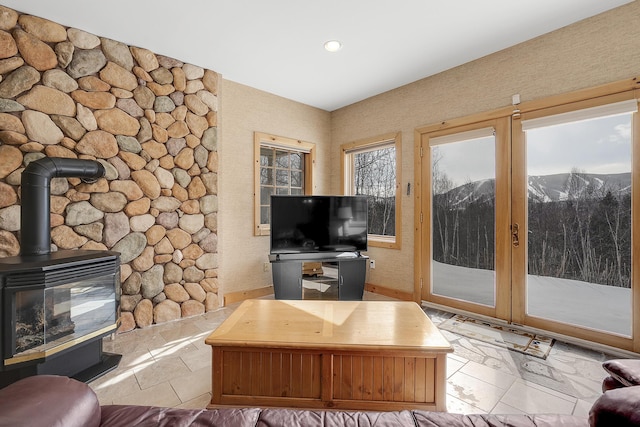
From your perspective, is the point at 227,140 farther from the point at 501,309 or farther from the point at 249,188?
the point at 501,309

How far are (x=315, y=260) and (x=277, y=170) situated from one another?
151 cm

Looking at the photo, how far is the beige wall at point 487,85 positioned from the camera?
2.43 metres

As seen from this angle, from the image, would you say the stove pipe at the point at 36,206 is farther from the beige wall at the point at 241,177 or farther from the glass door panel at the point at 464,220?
the glass door panel at the point at 464,220

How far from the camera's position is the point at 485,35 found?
2.76m

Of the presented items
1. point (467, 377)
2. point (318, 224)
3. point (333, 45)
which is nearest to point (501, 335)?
point (467, 377)

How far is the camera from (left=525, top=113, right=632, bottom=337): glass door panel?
96.8 inches

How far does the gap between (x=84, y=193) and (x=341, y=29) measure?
2.73m

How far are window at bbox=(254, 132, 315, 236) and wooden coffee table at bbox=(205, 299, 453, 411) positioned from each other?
240 centimetres

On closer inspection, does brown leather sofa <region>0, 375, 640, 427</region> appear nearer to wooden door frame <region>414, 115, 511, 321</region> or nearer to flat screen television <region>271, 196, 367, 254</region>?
wooden door frame <region>414, 115, 511, 321</region>

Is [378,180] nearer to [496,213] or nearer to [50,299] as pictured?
[496,213]

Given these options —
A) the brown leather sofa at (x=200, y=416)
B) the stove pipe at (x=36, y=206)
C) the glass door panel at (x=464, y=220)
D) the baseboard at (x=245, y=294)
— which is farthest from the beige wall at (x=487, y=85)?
the stove pipe at (x=36, y=206)

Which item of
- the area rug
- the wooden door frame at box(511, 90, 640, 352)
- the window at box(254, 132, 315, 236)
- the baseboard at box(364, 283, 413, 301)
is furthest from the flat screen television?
the wooden door frame at box(511, 90, 640, 352)

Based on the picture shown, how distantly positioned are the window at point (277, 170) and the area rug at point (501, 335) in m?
2.54


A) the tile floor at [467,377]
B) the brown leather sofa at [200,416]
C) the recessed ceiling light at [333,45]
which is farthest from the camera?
the recessed ceiling light at [333,45]
